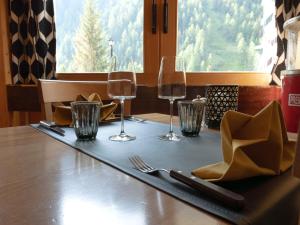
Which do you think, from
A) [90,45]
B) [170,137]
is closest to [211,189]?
[170,137]

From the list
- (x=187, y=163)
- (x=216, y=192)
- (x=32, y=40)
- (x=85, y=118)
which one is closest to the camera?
(x=216, y=192)

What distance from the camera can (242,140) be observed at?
1.67 ft

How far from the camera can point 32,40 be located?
6.22 feet

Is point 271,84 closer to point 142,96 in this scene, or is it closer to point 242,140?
point 142,96

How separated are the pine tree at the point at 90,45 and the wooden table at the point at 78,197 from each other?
1.60 meters

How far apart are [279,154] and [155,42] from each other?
1677mm

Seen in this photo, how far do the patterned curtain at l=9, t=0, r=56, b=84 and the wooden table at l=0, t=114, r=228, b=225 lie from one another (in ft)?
4.70

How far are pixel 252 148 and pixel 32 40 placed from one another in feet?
5.79

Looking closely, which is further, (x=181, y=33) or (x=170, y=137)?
(x=181, y=33)

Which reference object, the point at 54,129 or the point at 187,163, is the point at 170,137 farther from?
the point at 54,129

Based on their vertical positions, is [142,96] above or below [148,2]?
below

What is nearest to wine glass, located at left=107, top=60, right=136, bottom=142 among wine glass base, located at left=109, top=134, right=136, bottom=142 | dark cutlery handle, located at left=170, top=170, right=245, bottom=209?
wine glass base, located at left=109, top=134, right=136, bottom=142

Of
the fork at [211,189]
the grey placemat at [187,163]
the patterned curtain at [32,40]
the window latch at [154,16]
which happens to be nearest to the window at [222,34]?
the window latch at [154,16]

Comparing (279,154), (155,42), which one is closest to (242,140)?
(279,154)
